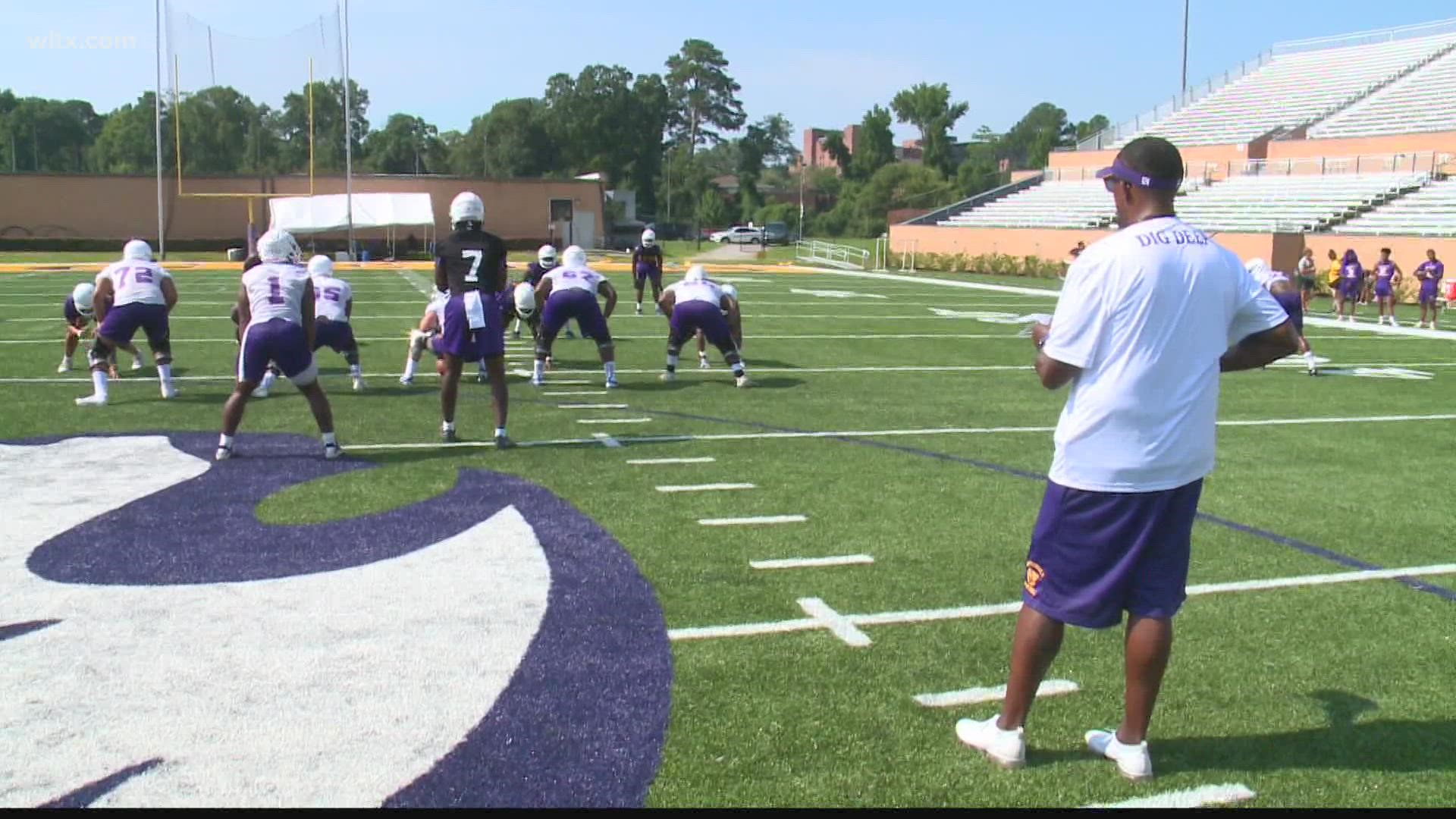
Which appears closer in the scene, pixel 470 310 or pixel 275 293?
pixel 275 293

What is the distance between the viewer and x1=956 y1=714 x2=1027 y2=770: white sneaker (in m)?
3.48

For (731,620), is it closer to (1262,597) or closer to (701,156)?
(1262,597)

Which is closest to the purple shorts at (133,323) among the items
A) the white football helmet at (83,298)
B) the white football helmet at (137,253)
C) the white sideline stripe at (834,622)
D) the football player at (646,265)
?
the white football helmet at (137,253)

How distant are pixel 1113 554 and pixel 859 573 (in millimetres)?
2266

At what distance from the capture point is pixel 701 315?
449 inches

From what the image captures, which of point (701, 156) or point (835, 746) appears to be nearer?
point (835, 746)

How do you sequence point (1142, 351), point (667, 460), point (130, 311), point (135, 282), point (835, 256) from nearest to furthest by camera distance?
point (1142, 351) < point (667, 460) < point (130, 311) < point (135, 282) < point (835, 256)

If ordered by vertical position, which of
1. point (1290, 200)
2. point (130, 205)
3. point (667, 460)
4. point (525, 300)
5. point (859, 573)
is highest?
point (130, 205)

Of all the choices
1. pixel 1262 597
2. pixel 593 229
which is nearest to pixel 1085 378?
pixel 1262 597

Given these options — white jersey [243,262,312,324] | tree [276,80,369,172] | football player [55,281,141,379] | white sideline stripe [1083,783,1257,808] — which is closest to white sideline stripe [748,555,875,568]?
white sideline stripe [1083,783,1257,808]

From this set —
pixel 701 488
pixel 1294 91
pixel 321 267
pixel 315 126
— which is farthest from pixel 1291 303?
pixel 315 126

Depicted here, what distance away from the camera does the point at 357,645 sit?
14.5ft

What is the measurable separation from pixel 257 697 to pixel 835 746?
191cm

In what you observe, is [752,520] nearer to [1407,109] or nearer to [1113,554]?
[1113,554]
